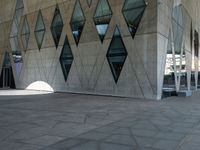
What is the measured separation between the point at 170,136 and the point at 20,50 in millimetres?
23691

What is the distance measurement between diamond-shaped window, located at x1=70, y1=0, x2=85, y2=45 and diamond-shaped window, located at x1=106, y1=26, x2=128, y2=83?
368 cm

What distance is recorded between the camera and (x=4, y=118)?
8.45 meters

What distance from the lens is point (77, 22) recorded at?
68.4 ft

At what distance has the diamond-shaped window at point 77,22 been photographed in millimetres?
20547

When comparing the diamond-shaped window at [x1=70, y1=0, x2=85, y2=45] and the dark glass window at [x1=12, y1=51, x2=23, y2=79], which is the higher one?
the diamond-shaped window at [x1=70, y1=0, x2=85, y2=45]

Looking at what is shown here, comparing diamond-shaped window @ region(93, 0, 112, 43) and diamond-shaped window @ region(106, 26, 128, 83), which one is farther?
diamond-shaped window @ region(93, 0, 112, 43)

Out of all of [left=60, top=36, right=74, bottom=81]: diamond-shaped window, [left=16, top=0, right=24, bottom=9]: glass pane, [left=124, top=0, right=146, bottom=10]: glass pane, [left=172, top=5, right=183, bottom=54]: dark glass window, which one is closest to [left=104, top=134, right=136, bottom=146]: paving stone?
[left=124, top=0, right=146, bottom=10]: glass pane

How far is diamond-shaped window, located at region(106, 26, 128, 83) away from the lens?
58.4 ft

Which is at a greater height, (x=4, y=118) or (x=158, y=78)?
(x=158, y=78)

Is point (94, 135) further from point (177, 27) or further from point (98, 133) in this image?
point (177, 27)

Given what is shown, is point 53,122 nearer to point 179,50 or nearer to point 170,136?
point 170,136

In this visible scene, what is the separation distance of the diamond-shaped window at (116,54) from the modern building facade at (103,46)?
5cm

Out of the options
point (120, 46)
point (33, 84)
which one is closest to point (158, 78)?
point (120, 46)

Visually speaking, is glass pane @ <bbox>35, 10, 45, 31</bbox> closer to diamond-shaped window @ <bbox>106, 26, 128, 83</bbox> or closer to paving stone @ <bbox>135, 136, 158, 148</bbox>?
diamond-shaped window @ <bbox>106, 26, 128, 83</bbox>
